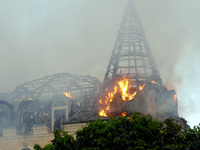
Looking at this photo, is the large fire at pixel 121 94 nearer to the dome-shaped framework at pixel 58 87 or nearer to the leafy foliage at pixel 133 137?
the dome-shaped framework at pixel 58 87

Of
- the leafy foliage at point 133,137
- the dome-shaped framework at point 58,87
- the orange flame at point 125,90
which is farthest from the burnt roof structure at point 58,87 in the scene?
the leafy foliage at point 133,137

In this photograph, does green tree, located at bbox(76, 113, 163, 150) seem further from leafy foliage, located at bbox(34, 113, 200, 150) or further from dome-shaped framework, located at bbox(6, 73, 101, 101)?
dome-shaped framework, located at bbox(6, 73, 101, 101)

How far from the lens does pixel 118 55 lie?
51438mm

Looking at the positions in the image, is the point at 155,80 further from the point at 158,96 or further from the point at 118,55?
the point at 118,55

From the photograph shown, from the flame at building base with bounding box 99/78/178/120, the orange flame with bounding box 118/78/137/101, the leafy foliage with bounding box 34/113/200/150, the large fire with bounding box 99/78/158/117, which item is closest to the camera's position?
the leafy foliage with bounding box 34/113/200/150

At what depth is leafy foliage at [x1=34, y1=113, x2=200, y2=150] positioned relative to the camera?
2733 centimetres

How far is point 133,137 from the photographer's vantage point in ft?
92.8

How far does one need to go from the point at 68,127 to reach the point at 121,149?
15.9 meters

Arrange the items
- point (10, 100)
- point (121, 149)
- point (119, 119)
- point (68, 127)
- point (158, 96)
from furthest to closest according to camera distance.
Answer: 1. point (10, 100)
2. point (158, 96)
3. point (68, 127)
4. point (119, 119)
5. point (121, 149)

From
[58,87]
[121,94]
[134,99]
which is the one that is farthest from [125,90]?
[58,87]

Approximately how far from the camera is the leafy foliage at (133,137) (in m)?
27.3

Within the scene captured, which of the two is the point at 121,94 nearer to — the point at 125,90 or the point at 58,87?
the point at 125,90

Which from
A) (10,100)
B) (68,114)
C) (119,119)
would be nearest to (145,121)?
(119,119)

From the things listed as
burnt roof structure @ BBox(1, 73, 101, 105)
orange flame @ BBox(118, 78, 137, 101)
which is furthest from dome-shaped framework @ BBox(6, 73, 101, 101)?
orange flame @ BBox(118, 78, 137, 101)
